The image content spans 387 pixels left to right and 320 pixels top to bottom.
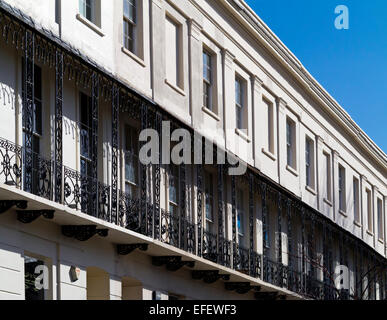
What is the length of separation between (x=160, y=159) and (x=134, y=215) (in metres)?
2.48

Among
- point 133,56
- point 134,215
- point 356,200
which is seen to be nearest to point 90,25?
point 133,56

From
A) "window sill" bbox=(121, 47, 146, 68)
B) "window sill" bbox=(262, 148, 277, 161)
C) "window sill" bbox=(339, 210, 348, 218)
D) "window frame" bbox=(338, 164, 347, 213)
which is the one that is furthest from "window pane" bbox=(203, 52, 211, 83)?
"window frame" bbox=(338, 164, 347, 213)

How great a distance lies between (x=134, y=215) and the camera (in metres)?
26.2

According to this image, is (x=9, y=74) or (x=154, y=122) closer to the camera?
(x=9, y=74)

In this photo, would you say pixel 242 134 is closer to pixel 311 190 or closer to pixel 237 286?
pixel 237 286

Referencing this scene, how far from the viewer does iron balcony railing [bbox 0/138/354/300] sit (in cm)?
2178

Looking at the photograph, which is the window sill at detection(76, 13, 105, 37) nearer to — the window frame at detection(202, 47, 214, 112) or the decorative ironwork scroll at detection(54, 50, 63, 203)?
the decorative ironwork scroll at detection(54, 50, 63, 203)

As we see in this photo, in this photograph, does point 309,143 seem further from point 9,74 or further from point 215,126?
point 9,74

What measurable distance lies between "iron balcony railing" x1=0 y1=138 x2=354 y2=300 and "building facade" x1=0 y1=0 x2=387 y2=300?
0.15 feet

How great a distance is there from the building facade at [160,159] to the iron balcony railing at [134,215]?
5cm

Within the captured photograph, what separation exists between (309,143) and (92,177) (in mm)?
19559

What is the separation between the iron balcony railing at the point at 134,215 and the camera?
21.8 meters

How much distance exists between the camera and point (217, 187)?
32719mm

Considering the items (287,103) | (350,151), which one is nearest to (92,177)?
(287,103)
